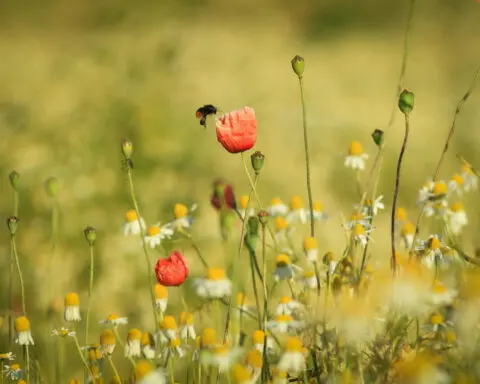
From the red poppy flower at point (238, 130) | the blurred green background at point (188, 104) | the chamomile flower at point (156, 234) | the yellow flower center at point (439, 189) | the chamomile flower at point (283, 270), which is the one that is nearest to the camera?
the red poppy flower at point (238, 130)

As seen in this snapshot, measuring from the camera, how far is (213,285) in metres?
1.12

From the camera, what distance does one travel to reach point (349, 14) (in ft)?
14.7

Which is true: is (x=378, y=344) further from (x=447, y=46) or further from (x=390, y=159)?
(x=447, y=46)

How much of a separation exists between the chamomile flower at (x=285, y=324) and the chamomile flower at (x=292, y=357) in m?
0.09

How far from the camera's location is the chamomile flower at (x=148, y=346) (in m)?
1.28

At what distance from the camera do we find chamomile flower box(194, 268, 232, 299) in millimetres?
1118

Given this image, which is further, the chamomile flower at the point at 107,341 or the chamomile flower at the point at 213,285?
the chamomile flower at the point at 107,341

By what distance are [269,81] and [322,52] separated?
1.72ft

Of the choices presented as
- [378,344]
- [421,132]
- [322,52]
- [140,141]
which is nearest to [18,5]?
[322,52]

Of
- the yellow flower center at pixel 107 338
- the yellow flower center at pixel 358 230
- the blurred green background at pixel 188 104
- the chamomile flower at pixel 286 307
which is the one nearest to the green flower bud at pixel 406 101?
the yellow flower center at pixel 358 230

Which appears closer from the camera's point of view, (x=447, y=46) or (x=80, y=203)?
(x=80, y=203)

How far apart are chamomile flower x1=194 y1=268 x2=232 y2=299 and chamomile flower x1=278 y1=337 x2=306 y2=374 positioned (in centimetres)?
12

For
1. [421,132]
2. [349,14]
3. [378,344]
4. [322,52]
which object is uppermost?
[349,14]

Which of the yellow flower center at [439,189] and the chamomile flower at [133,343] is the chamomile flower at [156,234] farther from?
the yellow flower center at [439,189]
